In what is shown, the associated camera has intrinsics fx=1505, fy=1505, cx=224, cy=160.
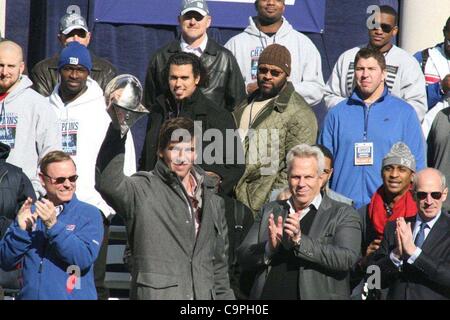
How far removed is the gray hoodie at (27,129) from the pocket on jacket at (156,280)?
199cm

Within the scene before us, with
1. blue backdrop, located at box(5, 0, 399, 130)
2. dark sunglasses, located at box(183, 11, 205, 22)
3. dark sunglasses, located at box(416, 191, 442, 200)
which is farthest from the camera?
blue backdrop, located at box(5, 0, 399, 130)

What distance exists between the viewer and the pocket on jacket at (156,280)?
876cm

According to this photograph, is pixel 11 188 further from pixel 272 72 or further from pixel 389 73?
pixel 389 73

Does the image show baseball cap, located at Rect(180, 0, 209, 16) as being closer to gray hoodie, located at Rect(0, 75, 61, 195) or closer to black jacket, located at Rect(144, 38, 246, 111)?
black jacket, located at Rect(144, 38, 246, 111)

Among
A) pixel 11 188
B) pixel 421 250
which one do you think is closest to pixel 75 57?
pixel 11 188

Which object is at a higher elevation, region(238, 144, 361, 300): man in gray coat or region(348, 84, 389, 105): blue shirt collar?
region(348, 84, 389, 105): blue shirt collar

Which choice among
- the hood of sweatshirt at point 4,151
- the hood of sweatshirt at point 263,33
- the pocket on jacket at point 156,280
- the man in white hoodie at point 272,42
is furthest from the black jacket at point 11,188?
the hood of sweatshirt at point 263,33

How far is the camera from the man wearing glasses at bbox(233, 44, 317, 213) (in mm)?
10445

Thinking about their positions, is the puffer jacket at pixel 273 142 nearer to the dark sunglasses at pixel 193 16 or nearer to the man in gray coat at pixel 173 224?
the dark sunglasses at pixel 193 16

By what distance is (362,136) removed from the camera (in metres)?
10.7

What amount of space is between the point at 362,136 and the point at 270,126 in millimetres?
681

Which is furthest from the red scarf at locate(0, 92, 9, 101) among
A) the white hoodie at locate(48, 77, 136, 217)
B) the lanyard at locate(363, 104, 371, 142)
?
the lanyard at locate(363, 104, 371, 142)

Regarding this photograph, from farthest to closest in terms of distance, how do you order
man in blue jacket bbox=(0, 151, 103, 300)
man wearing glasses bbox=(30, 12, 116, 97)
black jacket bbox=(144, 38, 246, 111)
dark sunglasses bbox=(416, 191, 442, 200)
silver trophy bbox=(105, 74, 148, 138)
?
man wearing glasses bbox=(30, 12, 116, 97) < black jacket bbox=(144, 38, 246, 111) < dark sunglasses bbox=(416, 191, 442, 200) < man in blue jacket bbox=(0, 151, 103, 300) < silver trophy bbox=(105, 74, 148, 138)

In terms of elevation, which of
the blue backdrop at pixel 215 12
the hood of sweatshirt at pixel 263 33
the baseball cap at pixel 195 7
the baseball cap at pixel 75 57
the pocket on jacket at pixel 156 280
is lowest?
the pocket on jacket at pixel 156 280
